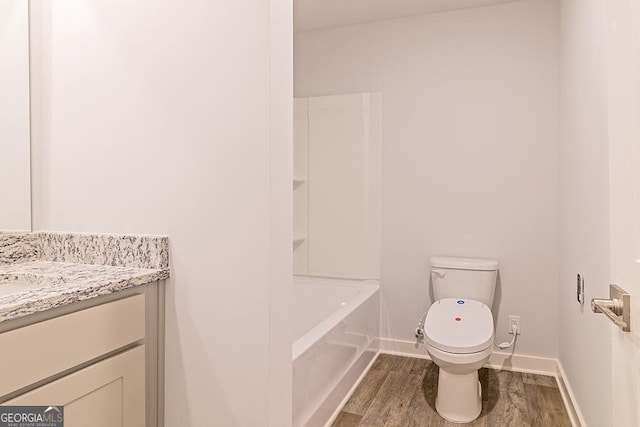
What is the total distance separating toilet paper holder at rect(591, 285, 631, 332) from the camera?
860 millimetres

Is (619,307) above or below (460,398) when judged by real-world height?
above

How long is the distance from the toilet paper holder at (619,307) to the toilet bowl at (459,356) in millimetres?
1202

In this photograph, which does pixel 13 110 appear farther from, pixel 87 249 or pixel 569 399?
pixel 569 399

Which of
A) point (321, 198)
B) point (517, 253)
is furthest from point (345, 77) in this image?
point (517, 253)

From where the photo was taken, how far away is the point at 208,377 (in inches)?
53.2

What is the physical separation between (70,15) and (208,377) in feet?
4.50

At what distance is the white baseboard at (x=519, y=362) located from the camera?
7.59 ft

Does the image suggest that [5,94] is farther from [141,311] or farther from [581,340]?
[581,340]

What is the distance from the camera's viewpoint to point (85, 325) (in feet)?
3.75

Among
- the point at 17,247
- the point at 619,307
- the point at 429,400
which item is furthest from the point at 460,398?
the point at 17,247

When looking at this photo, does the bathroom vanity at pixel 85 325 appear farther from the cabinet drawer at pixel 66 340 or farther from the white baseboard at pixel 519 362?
the white baseboard at pixel 519 362

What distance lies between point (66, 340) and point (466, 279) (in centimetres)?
224

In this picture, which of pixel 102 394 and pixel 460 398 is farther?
pixel 460 398

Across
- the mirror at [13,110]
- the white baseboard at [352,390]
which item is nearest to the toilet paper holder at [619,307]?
the white baseboard at [352,390]
